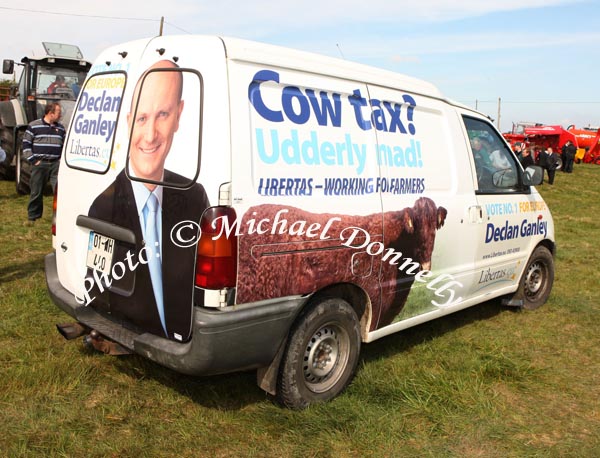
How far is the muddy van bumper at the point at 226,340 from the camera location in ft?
10.0

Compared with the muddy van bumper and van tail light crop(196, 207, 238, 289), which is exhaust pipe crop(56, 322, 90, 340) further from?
van tail light crop(196, 207, 238, 289)

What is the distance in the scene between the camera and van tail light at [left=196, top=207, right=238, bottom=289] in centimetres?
300

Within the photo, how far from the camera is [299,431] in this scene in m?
3.40

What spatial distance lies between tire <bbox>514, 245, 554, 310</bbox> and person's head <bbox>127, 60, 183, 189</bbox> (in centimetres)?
394

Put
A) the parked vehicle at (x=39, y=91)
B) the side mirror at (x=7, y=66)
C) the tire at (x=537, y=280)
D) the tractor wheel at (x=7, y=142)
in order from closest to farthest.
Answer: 1. the tire at (x=537, y=280)
2. the side mirror at (x=7, y=66)
3. the parked vehicle at (x=39, y=91)
4. the tractor wheel at (x=7, y=142)

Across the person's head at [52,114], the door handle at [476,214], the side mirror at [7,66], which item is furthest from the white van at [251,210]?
the side mirror at [7,66]

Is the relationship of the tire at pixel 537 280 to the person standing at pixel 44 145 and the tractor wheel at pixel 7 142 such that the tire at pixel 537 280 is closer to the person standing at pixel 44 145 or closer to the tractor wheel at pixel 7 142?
the person standing at pixel 44 145

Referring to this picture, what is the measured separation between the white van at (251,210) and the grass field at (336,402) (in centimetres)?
31

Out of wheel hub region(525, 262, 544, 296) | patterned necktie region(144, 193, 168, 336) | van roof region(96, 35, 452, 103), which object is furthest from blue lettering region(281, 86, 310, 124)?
wheel hub region(525, 262, 544, 296)

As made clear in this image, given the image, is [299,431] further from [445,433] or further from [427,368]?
[427,368]

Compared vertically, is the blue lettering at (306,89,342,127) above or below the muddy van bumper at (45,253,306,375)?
above

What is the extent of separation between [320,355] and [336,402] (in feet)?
1.01

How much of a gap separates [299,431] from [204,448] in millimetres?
538

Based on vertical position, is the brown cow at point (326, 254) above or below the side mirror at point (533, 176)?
below
